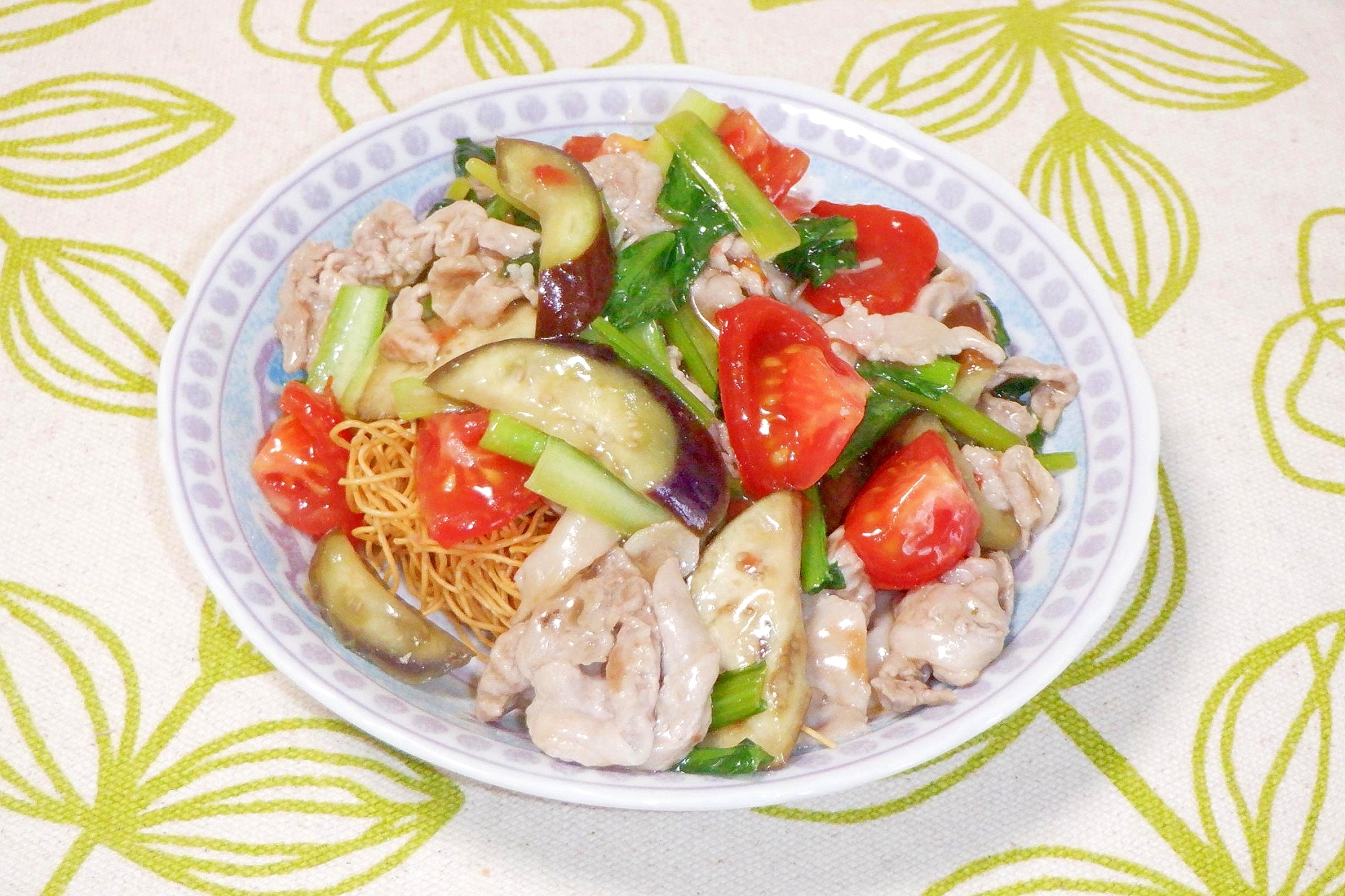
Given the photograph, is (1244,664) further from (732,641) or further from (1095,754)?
(732,641)

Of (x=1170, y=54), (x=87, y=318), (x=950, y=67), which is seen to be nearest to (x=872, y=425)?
(x=950, y=67)

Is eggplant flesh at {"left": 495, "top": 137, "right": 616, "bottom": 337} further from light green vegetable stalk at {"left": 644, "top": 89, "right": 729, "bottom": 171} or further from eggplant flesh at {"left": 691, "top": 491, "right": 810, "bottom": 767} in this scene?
eggplant flesh at {"left": 691, "top": 491, "right": 810, "bottom": 767}

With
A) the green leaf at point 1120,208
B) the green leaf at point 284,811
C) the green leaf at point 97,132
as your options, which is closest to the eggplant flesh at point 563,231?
the green leaf at point 284,811

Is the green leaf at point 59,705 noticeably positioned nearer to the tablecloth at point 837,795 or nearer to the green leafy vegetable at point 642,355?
the tablecloth at point 837,795

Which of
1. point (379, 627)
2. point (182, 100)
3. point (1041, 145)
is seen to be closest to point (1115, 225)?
point (1041, 145)

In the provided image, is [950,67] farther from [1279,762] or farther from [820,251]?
[1279,762]

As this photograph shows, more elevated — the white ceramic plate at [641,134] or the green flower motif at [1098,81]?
the green flower motif at [1098,81]
